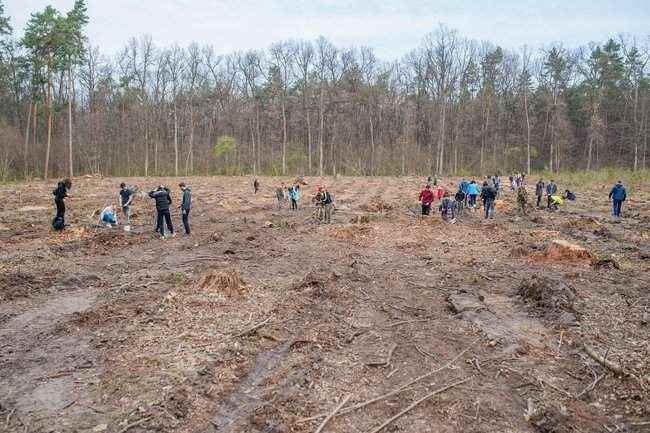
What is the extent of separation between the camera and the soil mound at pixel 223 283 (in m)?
9.59

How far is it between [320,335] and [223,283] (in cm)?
269

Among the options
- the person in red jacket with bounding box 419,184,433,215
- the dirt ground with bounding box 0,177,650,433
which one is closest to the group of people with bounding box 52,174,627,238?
the person in red jacket with bounding box 419,184,433,215

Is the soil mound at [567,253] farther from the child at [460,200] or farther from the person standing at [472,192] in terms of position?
the person standing at [472,192]

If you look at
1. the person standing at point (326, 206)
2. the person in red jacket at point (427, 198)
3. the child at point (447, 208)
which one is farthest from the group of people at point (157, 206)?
the child at point (447, 208)

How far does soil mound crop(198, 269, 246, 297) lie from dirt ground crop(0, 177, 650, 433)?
0.12ft

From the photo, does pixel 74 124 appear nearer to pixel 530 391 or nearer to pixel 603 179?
pixel 603 179

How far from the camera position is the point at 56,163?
47.9 meters

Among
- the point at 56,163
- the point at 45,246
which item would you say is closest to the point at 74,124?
the point at 56,163

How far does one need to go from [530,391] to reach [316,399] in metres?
2.61

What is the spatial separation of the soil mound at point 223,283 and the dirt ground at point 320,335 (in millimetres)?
36

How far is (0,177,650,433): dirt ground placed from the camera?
5.64 m

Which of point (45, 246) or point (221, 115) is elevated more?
point (221, 115)

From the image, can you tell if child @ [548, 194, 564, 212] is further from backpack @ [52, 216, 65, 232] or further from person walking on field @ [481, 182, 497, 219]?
backpack @ [52, 216, 65, 232]

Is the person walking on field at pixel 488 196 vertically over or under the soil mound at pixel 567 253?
over
